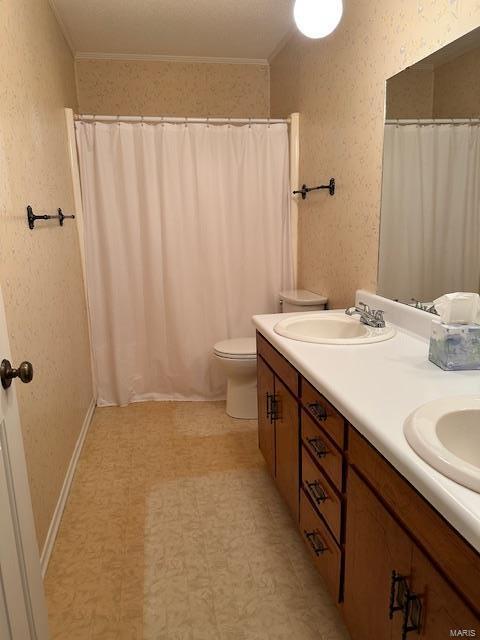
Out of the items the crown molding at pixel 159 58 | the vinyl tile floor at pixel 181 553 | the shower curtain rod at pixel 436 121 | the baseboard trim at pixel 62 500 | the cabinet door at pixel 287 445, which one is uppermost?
the crown molding at pixel 159 58

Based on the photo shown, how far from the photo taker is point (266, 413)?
1980 millimetres

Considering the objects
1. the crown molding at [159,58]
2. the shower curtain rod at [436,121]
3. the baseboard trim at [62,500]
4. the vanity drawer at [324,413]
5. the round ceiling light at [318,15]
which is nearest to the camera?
the vanity drawer at [324,413]

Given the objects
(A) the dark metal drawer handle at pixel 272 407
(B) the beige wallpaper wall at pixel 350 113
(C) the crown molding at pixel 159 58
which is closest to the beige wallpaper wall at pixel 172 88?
(C) the crown molding at pixel 159 58

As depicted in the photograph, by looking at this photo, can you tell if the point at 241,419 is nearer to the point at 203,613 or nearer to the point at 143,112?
the point at 203,613

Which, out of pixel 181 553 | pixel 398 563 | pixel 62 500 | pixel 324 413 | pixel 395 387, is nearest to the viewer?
pixel 398 563

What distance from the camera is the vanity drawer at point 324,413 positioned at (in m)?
1.16

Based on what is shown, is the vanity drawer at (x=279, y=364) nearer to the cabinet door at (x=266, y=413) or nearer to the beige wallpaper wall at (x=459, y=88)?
the cabinet door at (x=266, y=413)

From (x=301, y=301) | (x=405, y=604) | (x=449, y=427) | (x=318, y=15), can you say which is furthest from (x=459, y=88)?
(x=405, y=604)

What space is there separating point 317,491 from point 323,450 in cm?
17

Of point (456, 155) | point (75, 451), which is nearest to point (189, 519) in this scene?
point (75, 451)

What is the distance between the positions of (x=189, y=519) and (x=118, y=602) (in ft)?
1.51

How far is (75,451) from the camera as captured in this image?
232cm

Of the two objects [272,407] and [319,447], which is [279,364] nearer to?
[272,407]

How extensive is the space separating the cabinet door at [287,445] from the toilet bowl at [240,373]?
84 cm
